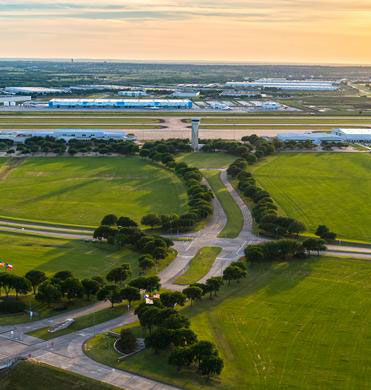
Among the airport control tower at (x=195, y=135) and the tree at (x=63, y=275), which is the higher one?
the airport control tower at (x=195, y=135)

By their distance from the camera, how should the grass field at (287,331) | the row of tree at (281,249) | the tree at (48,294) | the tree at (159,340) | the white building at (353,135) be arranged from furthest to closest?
the white building at (353,135) < the row of tree at (281,249) < the tree at (48,294) < the tree at (159,340) < the grass field at (287,331)

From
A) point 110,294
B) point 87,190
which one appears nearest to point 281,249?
point 110,294

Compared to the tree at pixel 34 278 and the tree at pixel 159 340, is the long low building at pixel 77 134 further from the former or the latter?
the tree at pixel 159 340

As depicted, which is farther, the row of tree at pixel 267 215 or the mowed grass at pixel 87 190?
the mowed grass at pixel 87 190

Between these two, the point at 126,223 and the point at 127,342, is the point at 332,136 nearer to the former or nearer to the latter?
the point at 126,223

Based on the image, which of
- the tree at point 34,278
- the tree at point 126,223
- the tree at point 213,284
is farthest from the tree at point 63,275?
the tree at point 126,223

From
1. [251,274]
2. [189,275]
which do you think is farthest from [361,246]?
[189,275]
